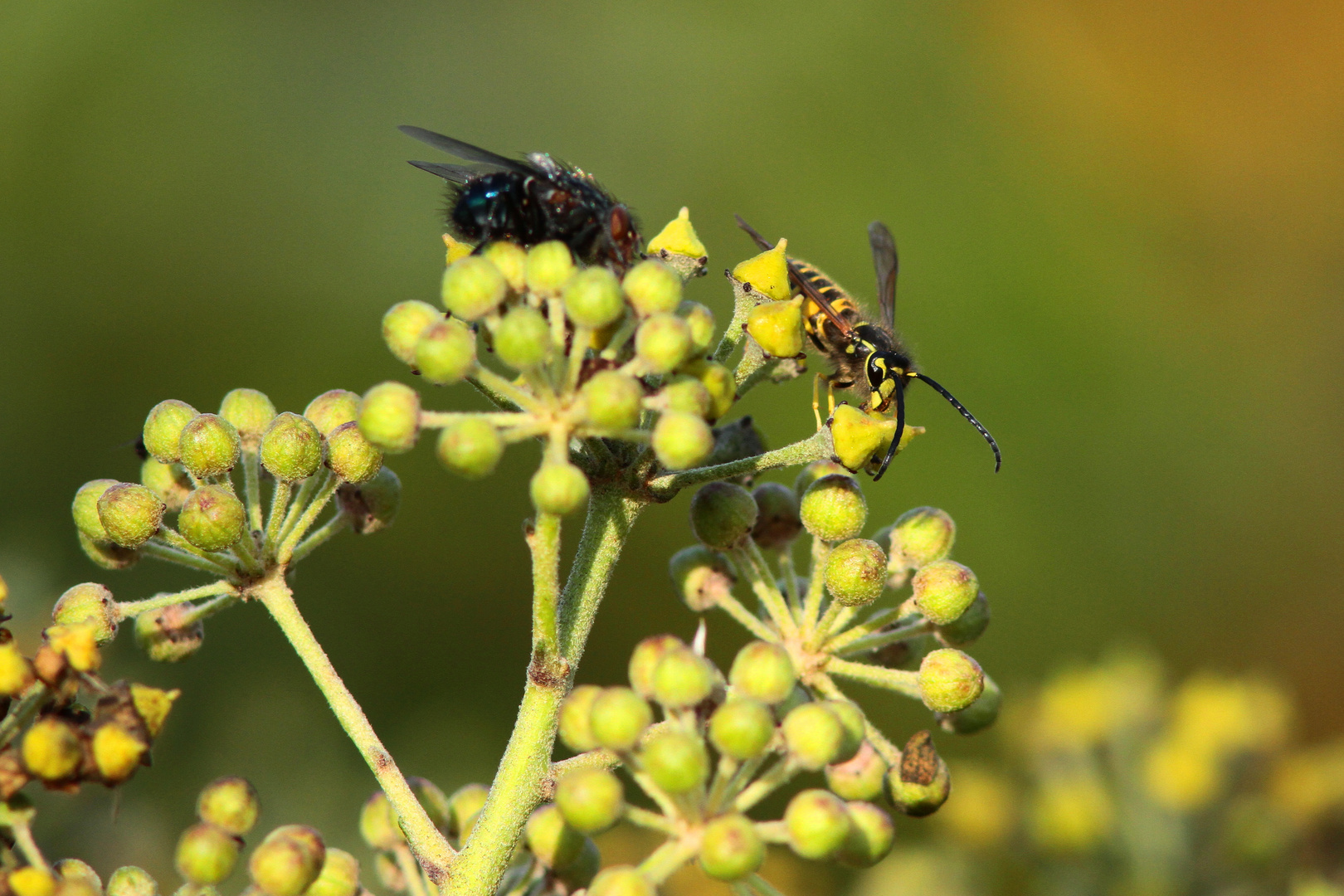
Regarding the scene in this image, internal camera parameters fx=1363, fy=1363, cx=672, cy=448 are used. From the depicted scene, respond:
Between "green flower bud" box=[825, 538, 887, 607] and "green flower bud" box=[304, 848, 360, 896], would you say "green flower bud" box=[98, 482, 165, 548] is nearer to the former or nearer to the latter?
"green flower bud" box=[304, 848, 360, 896]

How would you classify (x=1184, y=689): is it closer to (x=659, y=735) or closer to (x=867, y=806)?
(x=867, y=806)

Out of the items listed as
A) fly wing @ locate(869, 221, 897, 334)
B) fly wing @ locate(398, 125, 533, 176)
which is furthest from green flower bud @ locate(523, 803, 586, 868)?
fly wing @ locate(869, 221, 897, 334)

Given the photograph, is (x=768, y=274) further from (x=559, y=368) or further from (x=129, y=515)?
(x=129, y=515)

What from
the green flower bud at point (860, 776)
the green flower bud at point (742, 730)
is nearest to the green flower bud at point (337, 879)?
the green flower bud at point (742, 730)

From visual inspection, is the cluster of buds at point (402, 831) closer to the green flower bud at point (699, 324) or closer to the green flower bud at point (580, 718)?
the green flower bud at point (580, 718)

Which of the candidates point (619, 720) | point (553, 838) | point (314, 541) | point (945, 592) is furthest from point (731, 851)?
point (314, 541)

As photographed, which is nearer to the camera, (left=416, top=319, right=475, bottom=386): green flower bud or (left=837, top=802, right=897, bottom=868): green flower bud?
(left=416, top=319, right=475, bottom=386): green flower bud

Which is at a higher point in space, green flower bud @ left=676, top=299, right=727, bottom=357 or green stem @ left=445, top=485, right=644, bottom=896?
green flower bud @ left=676, top=299, right=727, bottom=357
